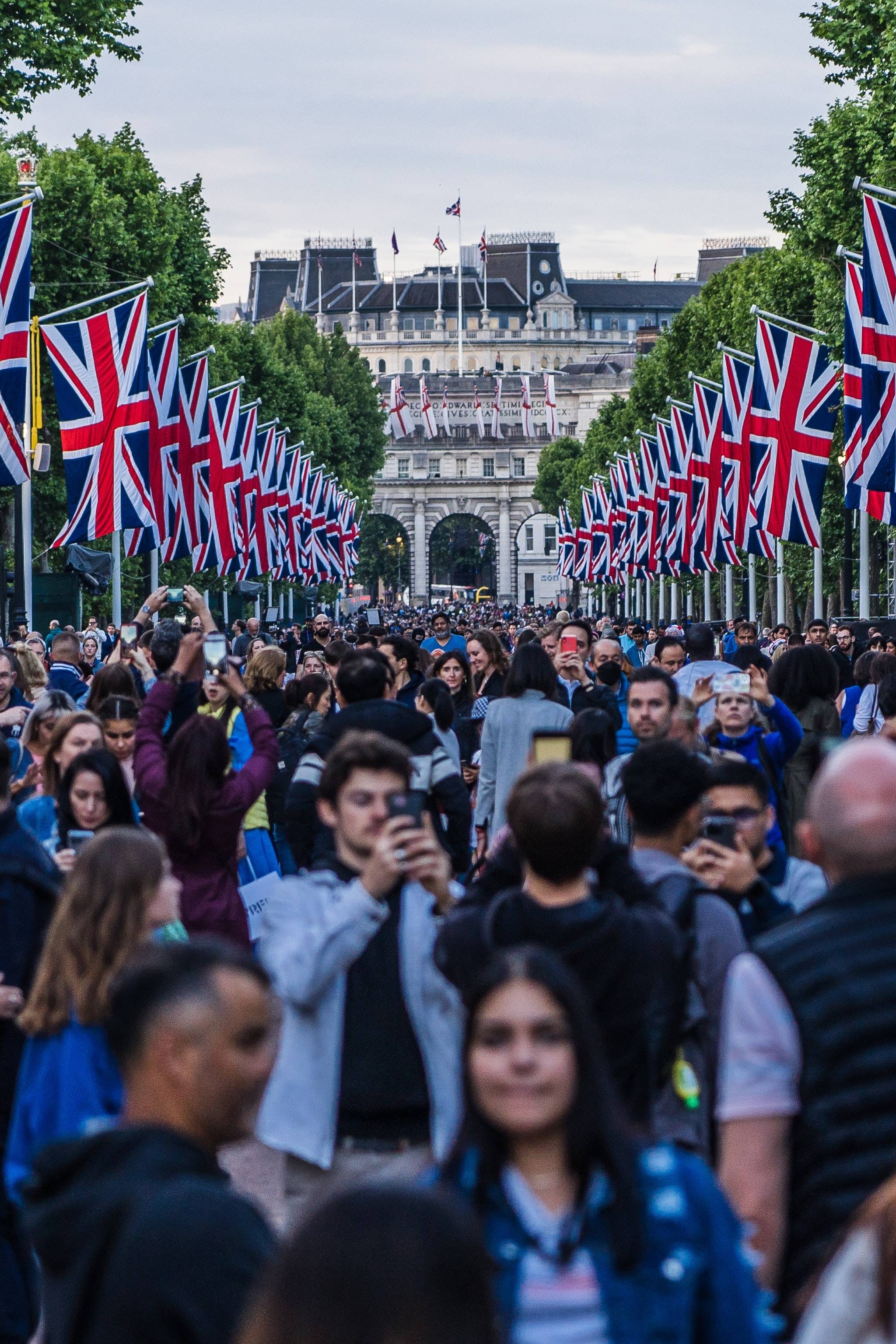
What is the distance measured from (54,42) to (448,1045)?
72.4ft

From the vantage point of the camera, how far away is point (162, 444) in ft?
78.2

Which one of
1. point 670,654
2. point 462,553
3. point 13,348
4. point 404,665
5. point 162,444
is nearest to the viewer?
point 404,665

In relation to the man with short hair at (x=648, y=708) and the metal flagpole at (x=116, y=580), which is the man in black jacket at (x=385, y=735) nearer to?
the man with short hair at (x=648, y=708)

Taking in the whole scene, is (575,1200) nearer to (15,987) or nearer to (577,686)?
(15,987)

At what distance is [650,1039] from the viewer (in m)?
4.30

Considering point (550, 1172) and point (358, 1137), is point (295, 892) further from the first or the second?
point (550, 1172)

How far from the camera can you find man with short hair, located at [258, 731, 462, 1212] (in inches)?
182

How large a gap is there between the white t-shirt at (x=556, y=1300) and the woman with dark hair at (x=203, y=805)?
15.4 ft

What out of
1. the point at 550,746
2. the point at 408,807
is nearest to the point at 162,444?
the point at 550,746

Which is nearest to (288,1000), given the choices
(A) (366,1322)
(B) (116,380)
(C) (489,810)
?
(A) (366,1322)

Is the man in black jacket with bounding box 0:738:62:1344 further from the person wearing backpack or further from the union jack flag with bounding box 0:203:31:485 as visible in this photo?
the union jack flag with bounding box 0:203:31:485

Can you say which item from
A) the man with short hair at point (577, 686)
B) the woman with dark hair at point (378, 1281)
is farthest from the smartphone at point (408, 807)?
the man with short hair at point (577, 686)

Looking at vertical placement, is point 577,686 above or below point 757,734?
above

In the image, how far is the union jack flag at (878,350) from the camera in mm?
18625
